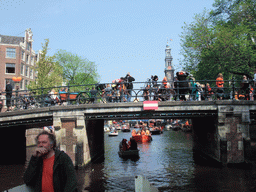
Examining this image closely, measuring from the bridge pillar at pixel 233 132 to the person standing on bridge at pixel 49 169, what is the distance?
475 inches

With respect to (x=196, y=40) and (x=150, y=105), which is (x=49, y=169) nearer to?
(x=150, y=105)

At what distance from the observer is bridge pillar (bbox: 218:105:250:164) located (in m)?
14.1

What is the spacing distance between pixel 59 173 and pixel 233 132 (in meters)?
12.6

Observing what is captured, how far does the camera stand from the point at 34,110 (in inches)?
608

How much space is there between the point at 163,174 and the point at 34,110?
7649mm

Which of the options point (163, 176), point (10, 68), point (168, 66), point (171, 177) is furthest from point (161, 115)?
point (168, 66)

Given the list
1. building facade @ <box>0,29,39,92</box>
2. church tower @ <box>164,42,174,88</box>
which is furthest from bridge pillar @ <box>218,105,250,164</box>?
church tower @ <box>164,42,174,88</box>

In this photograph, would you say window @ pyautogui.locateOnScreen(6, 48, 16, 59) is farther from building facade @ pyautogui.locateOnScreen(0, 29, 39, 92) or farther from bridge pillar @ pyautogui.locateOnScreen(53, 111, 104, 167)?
bridge pillar @ pyautogui.locateOnScreen(53, 111, 104, 167)

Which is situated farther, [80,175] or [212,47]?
[212,47]

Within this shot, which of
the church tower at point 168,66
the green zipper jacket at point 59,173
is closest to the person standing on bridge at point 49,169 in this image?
the green zipper jacket at point 59,173

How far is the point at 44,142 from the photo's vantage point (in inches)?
135

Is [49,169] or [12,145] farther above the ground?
[49,169]

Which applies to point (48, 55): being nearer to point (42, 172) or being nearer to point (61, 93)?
point (61, 93)

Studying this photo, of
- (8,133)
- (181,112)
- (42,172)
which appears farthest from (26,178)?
(8,133)
